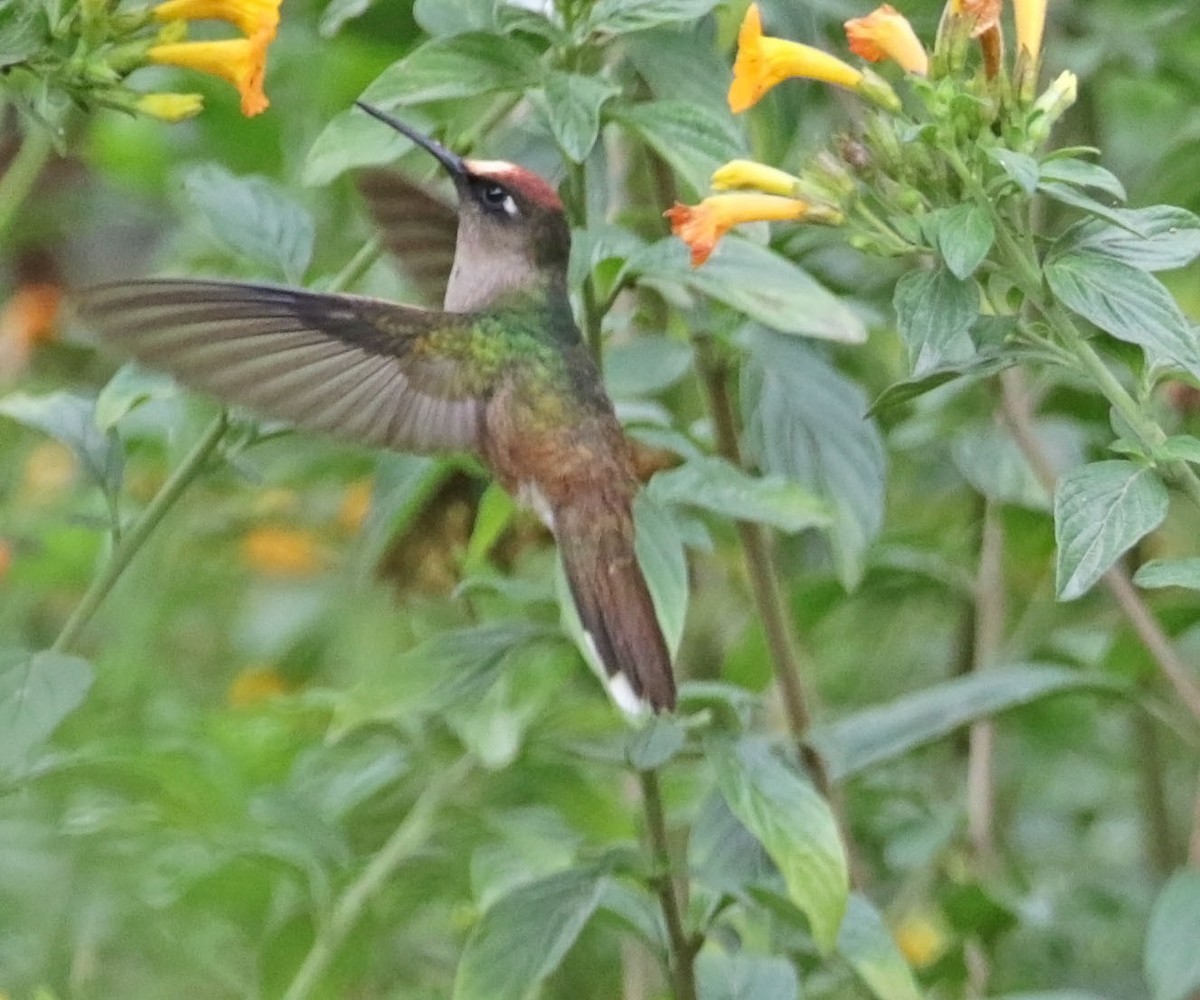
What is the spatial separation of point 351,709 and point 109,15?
0.55 metres

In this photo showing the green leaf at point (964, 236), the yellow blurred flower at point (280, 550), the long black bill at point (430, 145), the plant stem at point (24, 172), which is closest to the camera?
the green leaf at point (964, 236)

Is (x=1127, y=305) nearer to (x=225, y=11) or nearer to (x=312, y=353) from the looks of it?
(x=312, y=353)

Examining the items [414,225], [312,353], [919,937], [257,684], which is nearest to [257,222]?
[414,225]

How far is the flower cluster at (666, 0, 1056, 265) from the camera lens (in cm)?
125

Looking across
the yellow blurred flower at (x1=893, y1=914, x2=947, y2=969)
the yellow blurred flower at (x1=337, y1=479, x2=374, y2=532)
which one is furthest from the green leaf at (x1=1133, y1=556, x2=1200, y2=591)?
the yellow blurred flower at (x1=337, y1=479, x2=374, y2=532)

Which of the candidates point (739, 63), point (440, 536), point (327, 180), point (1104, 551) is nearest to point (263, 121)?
point (440, 536)

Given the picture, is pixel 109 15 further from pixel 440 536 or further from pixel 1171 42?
pixel 1171 42

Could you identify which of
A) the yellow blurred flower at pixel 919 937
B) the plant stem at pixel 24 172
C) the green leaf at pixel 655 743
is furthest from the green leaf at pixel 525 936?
the yellow blurred flower at pixel 919 937

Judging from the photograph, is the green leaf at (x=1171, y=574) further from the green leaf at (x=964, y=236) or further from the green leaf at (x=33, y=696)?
the green leaf at (x=33, y=696)

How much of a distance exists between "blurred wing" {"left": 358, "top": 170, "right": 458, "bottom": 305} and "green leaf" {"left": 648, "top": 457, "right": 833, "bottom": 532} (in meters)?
0.32

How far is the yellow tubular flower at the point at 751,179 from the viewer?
1.32 m

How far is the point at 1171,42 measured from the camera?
92.7 inches

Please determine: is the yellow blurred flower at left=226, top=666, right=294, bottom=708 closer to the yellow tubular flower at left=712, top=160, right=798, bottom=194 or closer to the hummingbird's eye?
the hummingbird's eye

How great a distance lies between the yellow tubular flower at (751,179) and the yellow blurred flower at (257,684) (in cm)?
155
